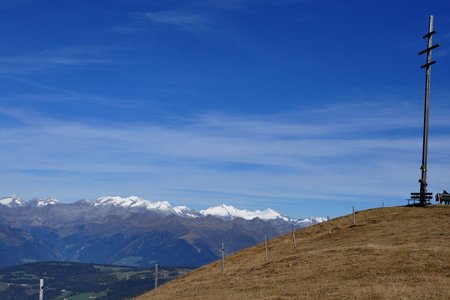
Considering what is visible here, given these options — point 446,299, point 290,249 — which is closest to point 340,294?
point 446,299

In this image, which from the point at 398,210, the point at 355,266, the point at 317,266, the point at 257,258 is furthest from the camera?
the point at 398,210

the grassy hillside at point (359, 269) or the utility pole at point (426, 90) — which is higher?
the utility pole at point (426, 90)

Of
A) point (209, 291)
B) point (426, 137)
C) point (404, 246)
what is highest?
point (426, 137)

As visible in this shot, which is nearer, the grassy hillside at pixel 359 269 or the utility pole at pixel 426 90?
the grassy hillside at pixel 359 269

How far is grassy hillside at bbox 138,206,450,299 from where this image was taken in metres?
34.7

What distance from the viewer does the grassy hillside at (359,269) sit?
1364 inches

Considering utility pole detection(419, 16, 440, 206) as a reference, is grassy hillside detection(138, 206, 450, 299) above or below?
below

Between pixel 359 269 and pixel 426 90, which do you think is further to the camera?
pixel 426 90

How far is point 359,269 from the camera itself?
4194cm

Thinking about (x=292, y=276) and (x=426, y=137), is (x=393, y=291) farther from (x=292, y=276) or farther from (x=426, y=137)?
(x=426, y=137)

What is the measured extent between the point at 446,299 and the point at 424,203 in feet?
173

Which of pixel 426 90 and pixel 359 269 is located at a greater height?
pixel 426 90

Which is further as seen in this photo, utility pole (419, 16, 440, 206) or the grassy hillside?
utility pole (419, 16, 440, 206)

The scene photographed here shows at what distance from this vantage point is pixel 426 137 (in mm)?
74875
